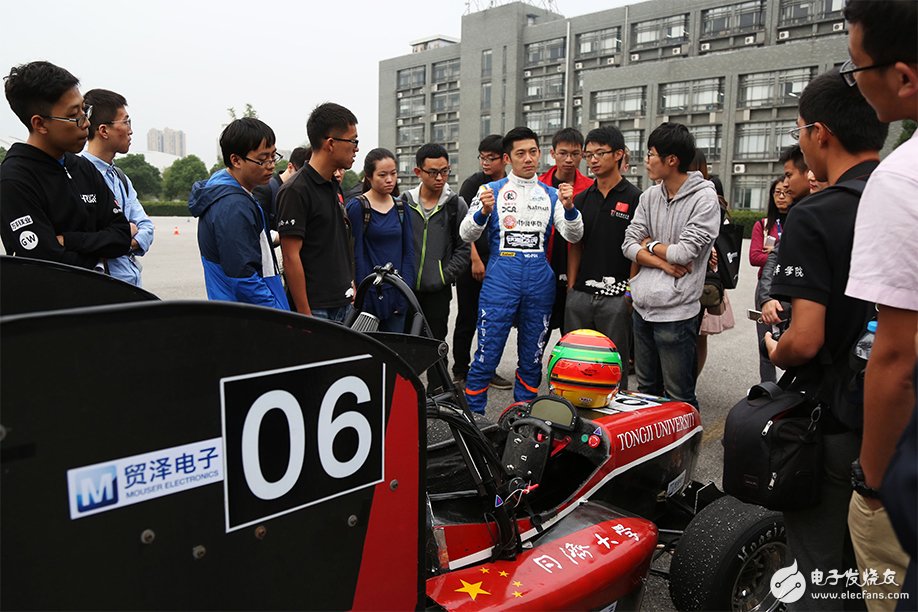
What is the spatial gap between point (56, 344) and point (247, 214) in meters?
2.56

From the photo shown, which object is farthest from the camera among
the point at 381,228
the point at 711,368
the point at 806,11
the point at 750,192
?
the point at 806,11

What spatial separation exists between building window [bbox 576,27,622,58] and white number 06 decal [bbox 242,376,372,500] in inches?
2222

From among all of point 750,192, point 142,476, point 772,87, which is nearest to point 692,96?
point 772,87

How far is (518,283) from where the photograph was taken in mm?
4586

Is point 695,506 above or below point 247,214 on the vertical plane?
below

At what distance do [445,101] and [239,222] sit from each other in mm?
62233

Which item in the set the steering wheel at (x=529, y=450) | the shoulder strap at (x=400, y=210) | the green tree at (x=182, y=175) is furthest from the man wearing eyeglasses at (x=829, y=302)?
the green tree at (x=182, y=175)

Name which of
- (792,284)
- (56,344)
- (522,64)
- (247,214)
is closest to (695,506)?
(792,284)

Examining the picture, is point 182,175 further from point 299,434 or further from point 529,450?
point 299,434

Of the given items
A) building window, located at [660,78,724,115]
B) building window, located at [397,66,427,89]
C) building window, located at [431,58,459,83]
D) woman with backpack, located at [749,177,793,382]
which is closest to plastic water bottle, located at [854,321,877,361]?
woman with backpack, located at [749,177,793,382]

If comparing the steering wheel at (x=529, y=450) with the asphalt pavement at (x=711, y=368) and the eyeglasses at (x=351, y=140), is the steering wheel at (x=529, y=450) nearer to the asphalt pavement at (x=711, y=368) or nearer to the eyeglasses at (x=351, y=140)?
the asphalt pavement at (x=711, y=368)

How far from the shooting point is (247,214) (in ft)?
11.1

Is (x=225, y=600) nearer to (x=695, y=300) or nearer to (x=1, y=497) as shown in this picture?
(x=1, y=497)

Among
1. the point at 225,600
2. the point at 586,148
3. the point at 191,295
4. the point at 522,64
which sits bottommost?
the point at 191,295
